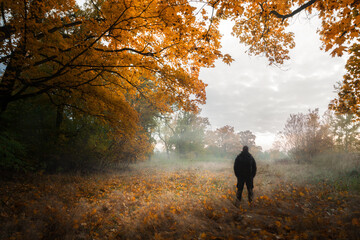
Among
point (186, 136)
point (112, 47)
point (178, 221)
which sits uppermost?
point (112, 47)

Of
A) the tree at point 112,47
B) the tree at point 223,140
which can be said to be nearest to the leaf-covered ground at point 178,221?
the tree at point 112,47

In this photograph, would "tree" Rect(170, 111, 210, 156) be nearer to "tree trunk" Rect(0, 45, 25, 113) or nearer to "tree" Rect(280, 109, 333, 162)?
"tree" Rect(280, 109, 333, 162)

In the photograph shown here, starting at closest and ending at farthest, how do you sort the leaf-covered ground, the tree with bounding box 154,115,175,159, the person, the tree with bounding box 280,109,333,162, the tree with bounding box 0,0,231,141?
the leaf-covered ground
the tree with bounding box 0,0,231,141
the person
the tree with bounding box 280,109,333,162
the tree with bounding box 154,115,175,159

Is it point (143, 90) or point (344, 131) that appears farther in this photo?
point (344, 131)

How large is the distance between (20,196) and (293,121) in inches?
852

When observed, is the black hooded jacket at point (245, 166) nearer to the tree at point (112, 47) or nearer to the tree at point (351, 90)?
the tree at point (112, 47)

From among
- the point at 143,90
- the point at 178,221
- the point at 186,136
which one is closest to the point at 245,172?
the point at 178,221

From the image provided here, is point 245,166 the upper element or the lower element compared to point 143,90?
lower

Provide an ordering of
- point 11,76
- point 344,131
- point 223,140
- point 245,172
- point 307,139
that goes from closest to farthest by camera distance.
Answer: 1. point 11,76
2. point 245,172
3. point 307,139
4. point 344,131
5. point 223,140

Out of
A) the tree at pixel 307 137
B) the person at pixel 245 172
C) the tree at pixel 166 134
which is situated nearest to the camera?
the person at pixel 245 172

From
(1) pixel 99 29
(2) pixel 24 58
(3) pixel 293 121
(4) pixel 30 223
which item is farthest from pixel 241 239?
(3) pixel 293 121

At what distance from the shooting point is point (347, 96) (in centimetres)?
803

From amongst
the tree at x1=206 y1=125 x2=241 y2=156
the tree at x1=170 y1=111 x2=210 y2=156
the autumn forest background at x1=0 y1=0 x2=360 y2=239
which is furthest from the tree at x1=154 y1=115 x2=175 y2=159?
the autumn forest background at x1=0 y1=0 x2=360 y2=239

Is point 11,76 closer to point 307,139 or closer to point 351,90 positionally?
point 351,90
